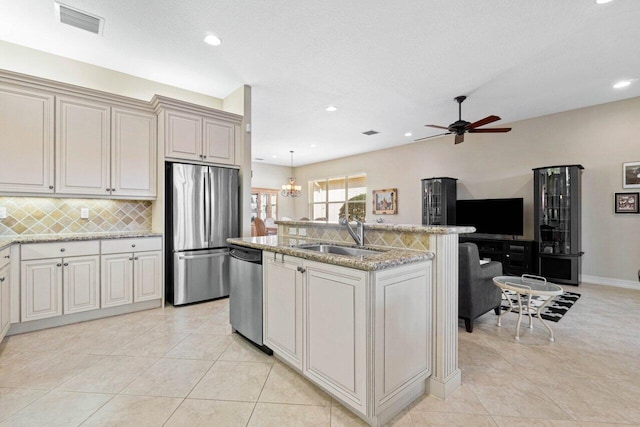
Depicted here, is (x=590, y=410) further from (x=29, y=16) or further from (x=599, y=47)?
(x=29, y=16)

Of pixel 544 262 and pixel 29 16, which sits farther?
pixel 544 262

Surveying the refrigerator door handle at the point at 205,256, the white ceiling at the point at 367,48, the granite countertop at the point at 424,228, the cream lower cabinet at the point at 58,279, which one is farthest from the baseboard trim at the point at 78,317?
the white ceiling at the point at 367,48

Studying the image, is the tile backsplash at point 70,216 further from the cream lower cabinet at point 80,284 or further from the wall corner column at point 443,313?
the wall corner column at point 443,313

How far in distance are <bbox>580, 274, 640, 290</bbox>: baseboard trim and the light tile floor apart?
2.06 meters

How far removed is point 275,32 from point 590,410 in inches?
146

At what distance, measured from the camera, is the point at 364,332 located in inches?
57.4

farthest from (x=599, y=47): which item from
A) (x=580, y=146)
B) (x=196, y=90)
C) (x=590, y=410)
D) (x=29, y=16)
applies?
(x=29, y=16)

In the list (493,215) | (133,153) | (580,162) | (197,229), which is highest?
(580,162)

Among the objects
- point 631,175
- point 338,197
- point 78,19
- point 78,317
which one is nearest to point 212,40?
point 78,19

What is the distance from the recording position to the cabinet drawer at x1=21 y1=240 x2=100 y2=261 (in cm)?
271

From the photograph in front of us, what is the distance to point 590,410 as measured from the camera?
169 centimetres

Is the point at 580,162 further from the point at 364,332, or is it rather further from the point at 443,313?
the point at 364,332

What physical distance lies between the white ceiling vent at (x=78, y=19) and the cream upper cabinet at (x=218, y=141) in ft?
4.34

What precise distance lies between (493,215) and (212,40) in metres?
5.41
